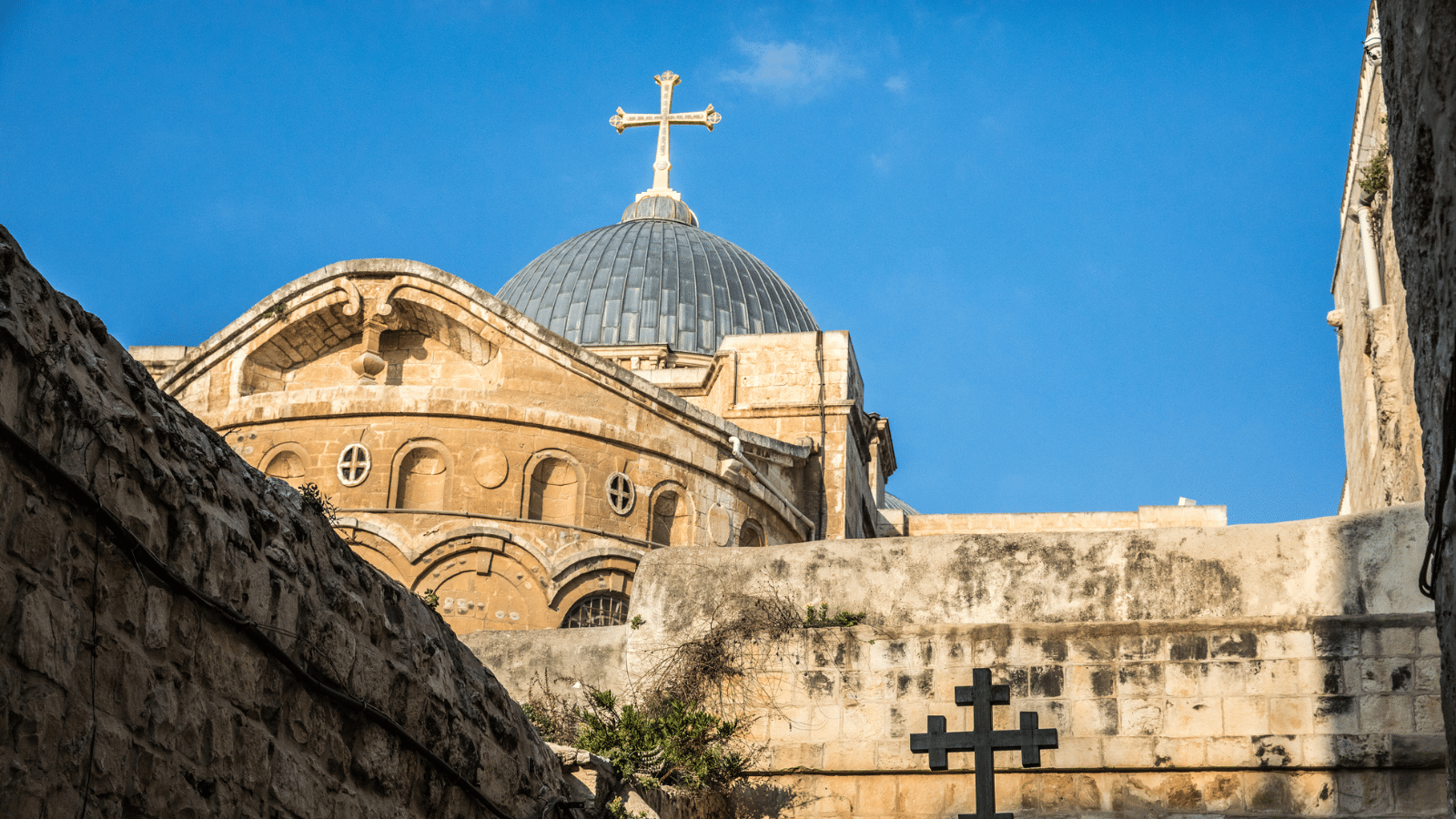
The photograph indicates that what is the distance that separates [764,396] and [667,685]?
1158 cm

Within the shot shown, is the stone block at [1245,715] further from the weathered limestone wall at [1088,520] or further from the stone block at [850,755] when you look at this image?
the weathered limestone wall at [1088,520]

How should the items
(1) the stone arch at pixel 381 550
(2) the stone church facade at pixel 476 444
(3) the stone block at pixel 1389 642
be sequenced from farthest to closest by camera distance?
(2) the stone church facade at pixel 476 444 < (1) the stone arch at pixel 381 550 < (3) the stone block at pixel 1389 642

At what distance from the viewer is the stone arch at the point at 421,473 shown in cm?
1589

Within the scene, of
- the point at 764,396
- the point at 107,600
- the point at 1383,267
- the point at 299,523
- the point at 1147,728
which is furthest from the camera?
the point at 764,396

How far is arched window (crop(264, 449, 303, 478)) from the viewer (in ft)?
53.1

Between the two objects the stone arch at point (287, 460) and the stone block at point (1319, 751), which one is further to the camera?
the stone arch at point (287, 460)

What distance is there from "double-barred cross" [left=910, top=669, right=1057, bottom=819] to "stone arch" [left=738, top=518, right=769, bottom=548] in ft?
33.3

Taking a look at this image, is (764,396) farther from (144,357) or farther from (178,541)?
(178,541)

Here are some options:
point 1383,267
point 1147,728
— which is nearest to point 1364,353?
point 1383,267

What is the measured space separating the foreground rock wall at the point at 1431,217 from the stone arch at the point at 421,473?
13011mm

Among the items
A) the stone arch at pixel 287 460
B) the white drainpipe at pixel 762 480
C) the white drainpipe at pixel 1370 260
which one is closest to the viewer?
the white drainpipe at pixel 1370 260

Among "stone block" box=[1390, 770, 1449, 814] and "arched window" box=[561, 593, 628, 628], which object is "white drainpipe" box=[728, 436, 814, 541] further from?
"stone block" box=[1390, 770, 1449, 814]

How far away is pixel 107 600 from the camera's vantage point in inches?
135

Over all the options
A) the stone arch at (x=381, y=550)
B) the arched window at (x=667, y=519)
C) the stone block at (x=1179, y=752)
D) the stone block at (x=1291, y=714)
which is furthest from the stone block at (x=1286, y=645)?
the stone arch at (x=381, y=550)
